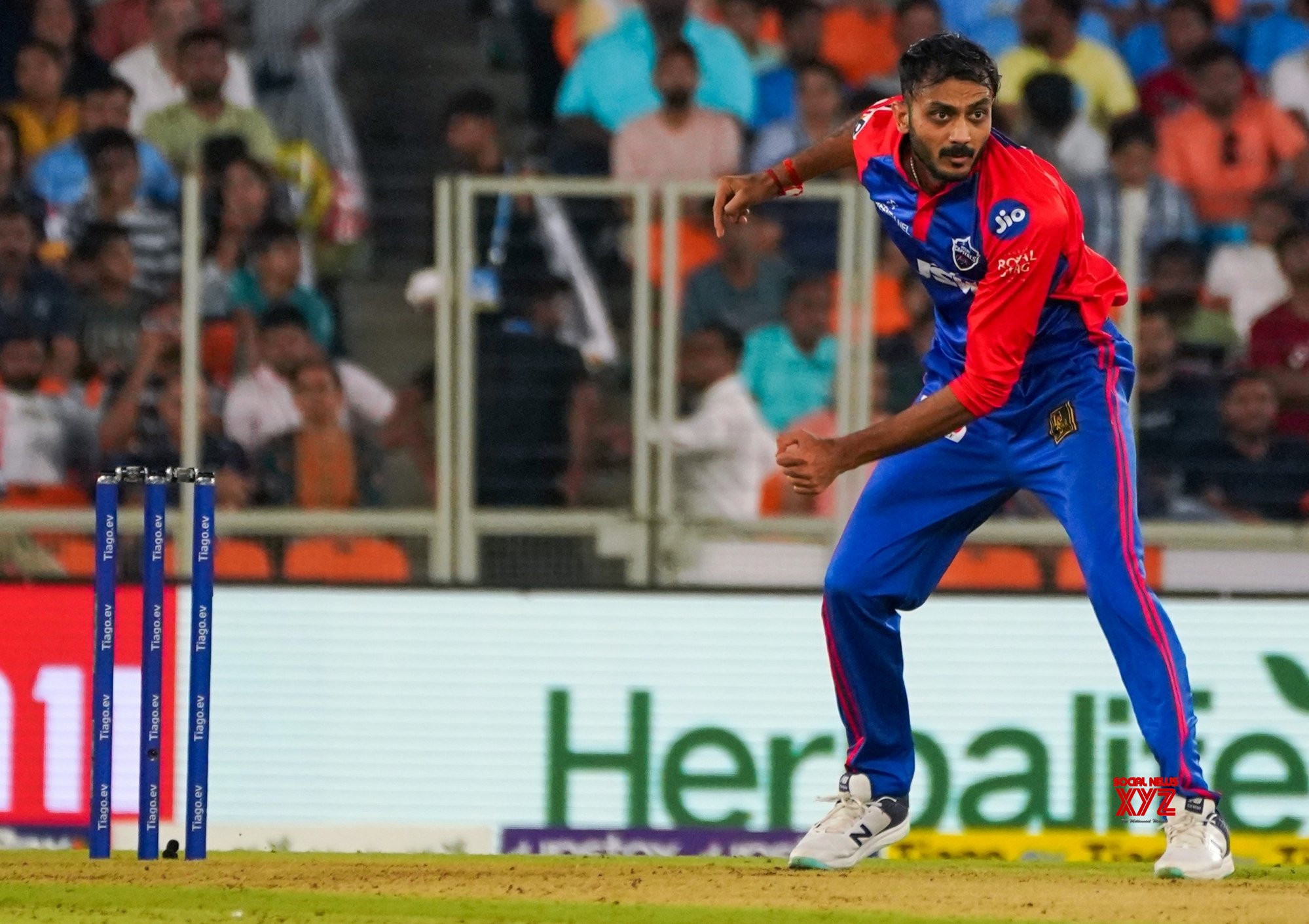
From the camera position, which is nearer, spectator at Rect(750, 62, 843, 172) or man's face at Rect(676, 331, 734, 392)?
man's face at Rect(676, 331, 734, 392)

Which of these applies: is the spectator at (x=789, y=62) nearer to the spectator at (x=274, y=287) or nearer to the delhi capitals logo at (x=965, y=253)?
the spectator at (x=274, y=287)

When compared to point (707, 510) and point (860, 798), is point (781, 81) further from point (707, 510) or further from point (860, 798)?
point (860, 798)

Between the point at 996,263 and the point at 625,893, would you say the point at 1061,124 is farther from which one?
the point at 625,893

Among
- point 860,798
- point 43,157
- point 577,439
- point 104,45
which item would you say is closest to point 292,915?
point 860,798

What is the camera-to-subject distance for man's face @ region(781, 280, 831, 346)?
7.95 metres

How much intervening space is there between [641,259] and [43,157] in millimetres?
3707

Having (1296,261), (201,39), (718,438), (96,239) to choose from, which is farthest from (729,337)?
(201,39)

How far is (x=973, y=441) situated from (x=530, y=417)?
10.0ft

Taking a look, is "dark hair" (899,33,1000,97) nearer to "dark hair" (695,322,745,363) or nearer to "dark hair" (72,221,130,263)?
"dark hair" (695,322,745,363)

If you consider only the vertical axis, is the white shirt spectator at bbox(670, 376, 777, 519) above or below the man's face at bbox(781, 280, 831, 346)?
below

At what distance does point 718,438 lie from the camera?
7.95 metres

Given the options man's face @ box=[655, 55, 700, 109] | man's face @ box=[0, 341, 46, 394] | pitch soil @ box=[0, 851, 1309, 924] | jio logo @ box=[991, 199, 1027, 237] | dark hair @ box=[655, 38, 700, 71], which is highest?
dark hair @ box=[655, 38, 700, 71]

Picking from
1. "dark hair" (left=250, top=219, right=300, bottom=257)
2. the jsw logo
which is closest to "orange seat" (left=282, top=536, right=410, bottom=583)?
"dark hair" (left=250, top=219, right=300, bottom=257)

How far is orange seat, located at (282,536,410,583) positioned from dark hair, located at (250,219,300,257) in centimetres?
126
